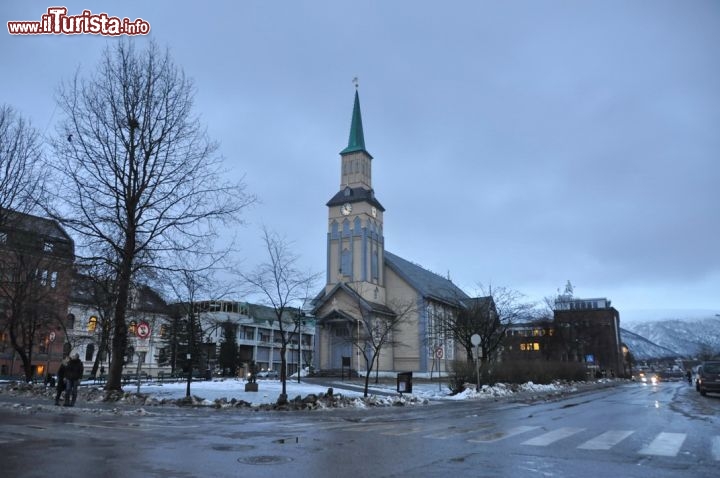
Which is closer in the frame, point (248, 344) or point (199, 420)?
point (199, 420)

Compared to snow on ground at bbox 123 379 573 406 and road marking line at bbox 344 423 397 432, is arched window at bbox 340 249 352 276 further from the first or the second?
road marking line at bbox 344 423 397 432

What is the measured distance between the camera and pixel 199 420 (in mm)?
14367

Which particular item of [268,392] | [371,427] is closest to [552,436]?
[371,427]

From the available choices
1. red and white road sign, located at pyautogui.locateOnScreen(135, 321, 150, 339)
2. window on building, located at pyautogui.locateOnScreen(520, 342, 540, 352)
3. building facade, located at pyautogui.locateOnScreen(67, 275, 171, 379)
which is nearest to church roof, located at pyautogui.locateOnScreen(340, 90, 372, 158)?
building facade, located at pyautogui.locateOnScreen(67, 275, 171, 379)

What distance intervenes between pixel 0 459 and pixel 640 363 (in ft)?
692

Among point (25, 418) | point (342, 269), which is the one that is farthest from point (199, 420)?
point (342, 269)

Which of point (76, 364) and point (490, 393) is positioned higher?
point (76, 364)

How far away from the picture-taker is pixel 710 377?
A: 26.3 meters

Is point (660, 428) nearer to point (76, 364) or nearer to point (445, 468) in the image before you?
point (445, 468)

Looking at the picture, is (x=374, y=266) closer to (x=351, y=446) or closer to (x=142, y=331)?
(x=142, y=331)

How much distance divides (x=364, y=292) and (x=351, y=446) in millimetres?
41843

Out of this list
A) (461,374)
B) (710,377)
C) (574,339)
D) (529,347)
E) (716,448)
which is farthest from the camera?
(529,347)

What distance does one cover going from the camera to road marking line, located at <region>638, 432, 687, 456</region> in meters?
8.92

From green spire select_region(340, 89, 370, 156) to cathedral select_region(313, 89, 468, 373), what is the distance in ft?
0.35
